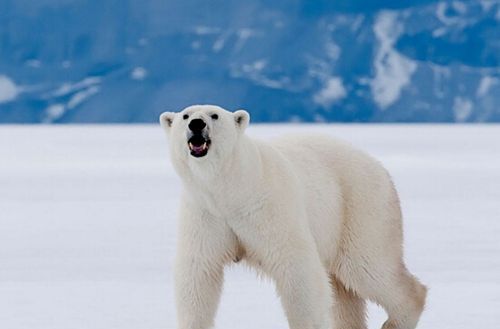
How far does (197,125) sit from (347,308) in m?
1.08

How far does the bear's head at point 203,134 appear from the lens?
286 cm

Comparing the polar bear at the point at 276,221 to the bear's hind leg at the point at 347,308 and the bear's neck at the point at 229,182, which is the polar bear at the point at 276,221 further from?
the bear's hind leg at the point at 347,308

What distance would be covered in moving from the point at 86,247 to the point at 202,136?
10.8 feet

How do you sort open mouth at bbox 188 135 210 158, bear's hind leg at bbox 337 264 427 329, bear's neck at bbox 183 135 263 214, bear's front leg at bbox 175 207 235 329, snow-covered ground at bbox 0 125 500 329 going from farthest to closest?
snow-covered ground at bbox 0 125 500 329, bear's hind leg at bbox 337 264 427 329, bear's front leg at bbox 175 207 235 329, bear's neck at bbox 183 135 263 214, open mouth at bbox 188 135 210 158

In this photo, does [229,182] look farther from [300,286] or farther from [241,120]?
[300,286]

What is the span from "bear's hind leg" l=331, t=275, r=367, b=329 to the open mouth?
0.97 m

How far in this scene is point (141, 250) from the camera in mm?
5930

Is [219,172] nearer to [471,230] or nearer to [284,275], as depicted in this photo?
[284,275]

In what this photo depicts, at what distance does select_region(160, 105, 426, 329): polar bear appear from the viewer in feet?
9.69

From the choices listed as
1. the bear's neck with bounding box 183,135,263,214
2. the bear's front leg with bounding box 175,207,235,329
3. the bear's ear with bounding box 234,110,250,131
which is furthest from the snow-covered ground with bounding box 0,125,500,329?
the bear's ear with bounding box 234,110,250,131

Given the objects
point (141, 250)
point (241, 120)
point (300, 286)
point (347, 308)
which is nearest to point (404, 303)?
point (347, 308)

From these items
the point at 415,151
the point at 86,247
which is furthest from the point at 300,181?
the point at 415,151

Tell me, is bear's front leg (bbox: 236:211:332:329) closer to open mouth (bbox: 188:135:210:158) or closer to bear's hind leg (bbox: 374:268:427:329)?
open mouth (bbox: 188:135:210:158)

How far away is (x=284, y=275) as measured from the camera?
119 inches
